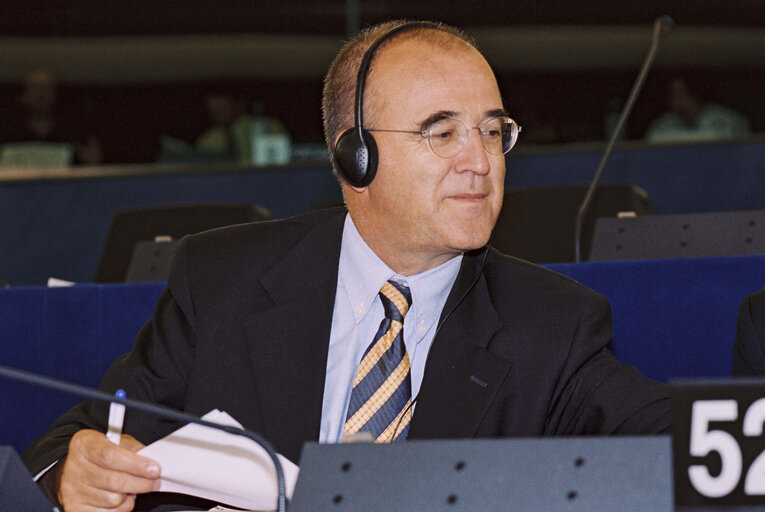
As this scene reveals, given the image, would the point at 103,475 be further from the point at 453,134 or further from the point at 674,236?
the point at 674,236

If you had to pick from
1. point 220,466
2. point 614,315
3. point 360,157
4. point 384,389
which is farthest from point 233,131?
point 220,466

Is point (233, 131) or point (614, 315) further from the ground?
point (233, 131)

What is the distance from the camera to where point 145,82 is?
7.65m

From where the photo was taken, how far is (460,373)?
1.37 meters

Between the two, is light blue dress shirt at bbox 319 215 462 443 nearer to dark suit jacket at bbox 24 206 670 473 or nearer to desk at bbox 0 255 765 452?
dark suit jacket at bbox 24 206 670 473

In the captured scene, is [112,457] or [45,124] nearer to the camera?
[112,457]

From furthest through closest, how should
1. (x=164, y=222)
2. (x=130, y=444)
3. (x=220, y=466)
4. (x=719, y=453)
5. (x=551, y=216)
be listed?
(x=164, y=222), (x=551, y=216), (x=130, y=444), (x=220, y=466), (x=719, y=453)

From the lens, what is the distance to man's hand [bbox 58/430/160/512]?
111cm

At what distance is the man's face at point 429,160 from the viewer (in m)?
1.41

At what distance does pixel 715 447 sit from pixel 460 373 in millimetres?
617

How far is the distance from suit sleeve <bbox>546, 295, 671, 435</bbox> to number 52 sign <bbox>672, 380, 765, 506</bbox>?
44 centimetres

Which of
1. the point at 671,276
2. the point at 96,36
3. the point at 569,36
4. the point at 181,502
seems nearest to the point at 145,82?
the point at 96,36

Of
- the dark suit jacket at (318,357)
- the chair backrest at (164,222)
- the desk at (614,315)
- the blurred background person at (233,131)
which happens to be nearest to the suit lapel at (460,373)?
the dark suit jacket at (318,357)

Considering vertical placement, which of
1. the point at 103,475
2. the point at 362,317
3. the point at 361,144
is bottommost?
the point at 103,475
